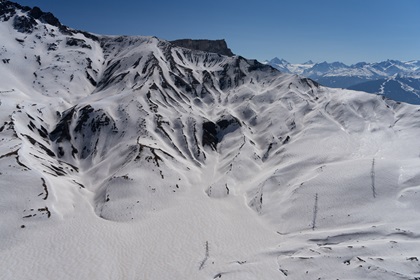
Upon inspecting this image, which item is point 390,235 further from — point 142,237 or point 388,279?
point 142,237

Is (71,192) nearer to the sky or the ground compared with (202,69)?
nearer to the ground

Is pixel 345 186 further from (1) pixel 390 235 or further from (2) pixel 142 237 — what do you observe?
(2) pixel 142 237

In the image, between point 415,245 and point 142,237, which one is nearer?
point 415,245

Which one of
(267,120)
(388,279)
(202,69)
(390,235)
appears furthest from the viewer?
(202,69)

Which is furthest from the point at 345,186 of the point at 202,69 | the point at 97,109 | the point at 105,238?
the point at 202,69

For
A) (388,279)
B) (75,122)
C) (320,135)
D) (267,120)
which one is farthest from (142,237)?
(267,120)

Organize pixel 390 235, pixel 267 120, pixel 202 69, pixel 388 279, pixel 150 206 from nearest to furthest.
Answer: pixel 388 279 < pixel 390 235 < pixel 150 206 < pixel 267 120 < pixel 202 69

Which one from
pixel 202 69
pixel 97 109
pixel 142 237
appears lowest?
pixel 142 237
